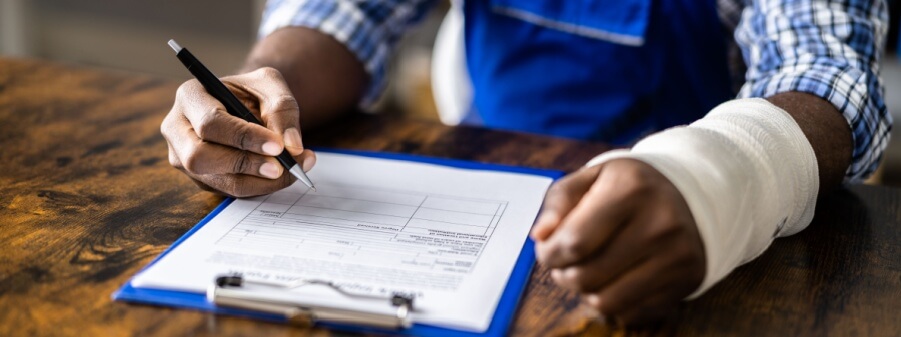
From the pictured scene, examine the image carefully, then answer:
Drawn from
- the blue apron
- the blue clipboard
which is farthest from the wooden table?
the blue apron

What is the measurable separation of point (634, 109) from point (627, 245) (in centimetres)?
68

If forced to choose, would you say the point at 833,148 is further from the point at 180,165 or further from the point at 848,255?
the point at 180,165

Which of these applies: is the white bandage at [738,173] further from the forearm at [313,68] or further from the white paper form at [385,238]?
the forearm at [313,68]

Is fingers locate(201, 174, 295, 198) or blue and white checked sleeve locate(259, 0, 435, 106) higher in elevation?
blue and white checked sleeve locate(259, 0, 435, 106)

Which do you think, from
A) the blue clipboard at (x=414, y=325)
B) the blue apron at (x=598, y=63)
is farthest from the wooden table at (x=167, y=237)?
the blue apron at (x=598, y=63)

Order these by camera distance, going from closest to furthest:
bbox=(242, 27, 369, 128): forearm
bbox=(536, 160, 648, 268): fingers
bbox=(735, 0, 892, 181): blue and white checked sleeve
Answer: bbox=(536, 160, 648, 268): fingers < bbox=(735, 0, 892, 181): blue and white checked sleeve < bbox=(242, 27, 369, 128): forearm

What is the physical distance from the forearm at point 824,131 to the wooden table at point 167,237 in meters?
0.04

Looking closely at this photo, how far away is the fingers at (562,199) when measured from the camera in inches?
19.7

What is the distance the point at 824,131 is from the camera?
27.9 inches

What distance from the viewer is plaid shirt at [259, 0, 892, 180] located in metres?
0.77

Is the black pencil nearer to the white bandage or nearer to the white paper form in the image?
the white paper form

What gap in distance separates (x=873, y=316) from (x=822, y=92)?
276 millimetres

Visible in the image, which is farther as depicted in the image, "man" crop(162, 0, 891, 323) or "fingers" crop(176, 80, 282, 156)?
"fingers" crop(176, 80, 282, 156)

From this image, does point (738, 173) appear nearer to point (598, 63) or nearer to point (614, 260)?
point (614, 260)
